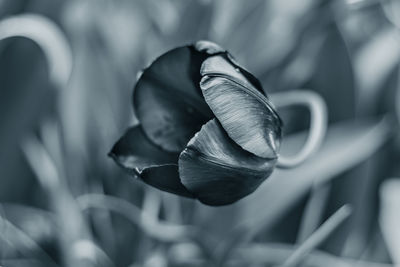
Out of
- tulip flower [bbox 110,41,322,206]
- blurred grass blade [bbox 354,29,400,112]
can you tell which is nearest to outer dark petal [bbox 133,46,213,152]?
tulip flower [bbox 110,41,322,206]

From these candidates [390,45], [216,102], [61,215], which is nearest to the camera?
[216,102]

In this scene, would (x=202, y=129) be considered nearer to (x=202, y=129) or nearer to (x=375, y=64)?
(x=202, y=129)

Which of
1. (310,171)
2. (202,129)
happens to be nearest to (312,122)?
(310,171)

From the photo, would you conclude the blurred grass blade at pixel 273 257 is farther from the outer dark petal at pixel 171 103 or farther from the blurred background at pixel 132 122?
the outer dark petal at pixel 171 103

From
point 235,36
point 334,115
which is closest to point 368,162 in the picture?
point 334,115

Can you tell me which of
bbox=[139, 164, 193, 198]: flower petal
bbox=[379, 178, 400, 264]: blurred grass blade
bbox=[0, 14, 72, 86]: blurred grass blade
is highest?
bbox=[0, 14, 72, 86]: blurred grass blade

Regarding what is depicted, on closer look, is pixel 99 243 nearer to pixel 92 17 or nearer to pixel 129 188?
pixel 129 188

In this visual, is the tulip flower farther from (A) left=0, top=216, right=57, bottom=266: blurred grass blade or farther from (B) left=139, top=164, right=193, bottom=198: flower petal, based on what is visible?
(A) left=0, top=216, right=57, bottom=266: blurred grass blade

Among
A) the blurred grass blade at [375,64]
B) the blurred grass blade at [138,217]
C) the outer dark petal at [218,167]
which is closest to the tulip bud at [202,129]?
the outer dark petal at [218,167]
